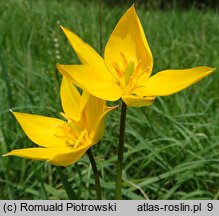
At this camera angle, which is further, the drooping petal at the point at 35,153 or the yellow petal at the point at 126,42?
the yellow petal at the point at 126,42

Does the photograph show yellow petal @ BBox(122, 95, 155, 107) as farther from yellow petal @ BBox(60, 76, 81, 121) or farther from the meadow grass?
the meadow grass

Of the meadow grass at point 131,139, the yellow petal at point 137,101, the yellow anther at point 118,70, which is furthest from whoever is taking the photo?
the meadow grass at point 131,139

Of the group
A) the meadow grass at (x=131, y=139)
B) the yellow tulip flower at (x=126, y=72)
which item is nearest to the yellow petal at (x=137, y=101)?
the yellow tulip flower at (x=126, y=72)

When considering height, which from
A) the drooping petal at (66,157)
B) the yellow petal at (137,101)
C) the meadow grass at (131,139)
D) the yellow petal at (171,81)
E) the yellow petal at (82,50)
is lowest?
the meadow grass at (131,139)

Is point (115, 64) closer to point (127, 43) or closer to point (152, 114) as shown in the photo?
point (127, 43)

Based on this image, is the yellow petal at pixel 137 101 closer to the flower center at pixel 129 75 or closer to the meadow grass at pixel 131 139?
the flower center at pixel 129 75

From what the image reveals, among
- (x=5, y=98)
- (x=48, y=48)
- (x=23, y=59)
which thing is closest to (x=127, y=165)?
(x=5, y=98)

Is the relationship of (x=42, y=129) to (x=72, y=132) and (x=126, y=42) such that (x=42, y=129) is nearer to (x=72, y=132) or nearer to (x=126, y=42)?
(x=72, y=132)
